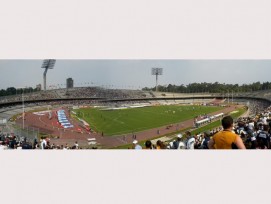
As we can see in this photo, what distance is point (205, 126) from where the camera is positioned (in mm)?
12656

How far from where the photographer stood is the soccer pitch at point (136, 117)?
11.7 metres

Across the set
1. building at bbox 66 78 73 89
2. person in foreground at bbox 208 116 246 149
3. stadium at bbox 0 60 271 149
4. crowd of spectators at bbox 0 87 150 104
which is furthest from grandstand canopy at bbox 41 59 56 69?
person in foreground at bbox 208 116 246 149

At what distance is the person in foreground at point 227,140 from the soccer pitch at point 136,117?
7.36 meters

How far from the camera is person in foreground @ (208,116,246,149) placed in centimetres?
390

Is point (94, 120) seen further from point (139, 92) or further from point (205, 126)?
point (205, 126)

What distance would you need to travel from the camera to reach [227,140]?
3.98 m

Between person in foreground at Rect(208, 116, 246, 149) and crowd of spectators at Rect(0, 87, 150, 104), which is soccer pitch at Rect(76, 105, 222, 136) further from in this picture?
person in foreground at Rect(208, 116, 246, 149)

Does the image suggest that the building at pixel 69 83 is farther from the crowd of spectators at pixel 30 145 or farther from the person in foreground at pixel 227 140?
the person in foreground at pixel 227 140

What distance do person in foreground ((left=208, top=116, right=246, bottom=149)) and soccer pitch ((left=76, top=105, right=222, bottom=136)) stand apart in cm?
736

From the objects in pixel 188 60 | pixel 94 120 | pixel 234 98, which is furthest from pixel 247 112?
pixel 94 120

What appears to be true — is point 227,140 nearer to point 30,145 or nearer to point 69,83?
point 30,145

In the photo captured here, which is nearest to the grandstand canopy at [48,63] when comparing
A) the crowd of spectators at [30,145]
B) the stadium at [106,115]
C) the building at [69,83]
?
the stadium at [106,115]

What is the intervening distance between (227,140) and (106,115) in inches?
337

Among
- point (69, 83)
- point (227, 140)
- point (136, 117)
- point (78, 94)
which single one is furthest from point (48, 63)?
point (227, 140)
